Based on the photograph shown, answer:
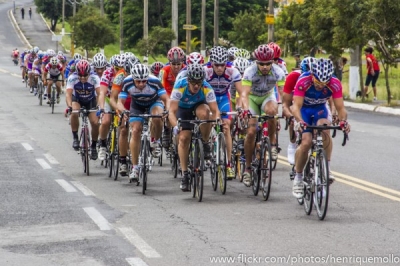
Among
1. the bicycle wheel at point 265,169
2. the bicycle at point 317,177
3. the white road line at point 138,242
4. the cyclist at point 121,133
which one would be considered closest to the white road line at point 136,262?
the white road line at point 138,242

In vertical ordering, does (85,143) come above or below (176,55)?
below

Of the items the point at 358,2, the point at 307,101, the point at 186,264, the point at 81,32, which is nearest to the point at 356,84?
the point at 358,2

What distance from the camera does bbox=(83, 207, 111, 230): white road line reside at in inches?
440

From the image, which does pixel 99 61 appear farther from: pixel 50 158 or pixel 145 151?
pixel 145 151

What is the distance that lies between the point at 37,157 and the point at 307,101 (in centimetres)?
862

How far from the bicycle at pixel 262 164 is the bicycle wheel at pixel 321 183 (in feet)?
4.48

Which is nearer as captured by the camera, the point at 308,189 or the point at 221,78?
the point at 308,189

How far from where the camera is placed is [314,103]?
12000mm

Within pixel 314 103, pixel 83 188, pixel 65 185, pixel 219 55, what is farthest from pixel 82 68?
pixel 314 103

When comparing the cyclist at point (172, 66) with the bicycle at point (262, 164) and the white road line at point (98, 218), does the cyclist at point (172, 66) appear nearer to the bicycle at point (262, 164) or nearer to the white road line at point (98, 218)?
the bicycle at point (262, 164)

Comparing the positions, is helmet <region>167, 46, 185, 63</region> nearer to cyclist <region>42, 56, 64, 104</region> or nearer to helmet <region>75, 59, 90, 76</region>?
helmet <region>75, 59, 90, 76</region>

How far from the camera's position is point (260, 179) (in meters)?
13.5

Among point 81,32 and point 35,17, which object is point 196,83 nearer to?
point 81,32

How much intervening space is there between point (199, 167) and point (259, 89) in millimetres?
2281
